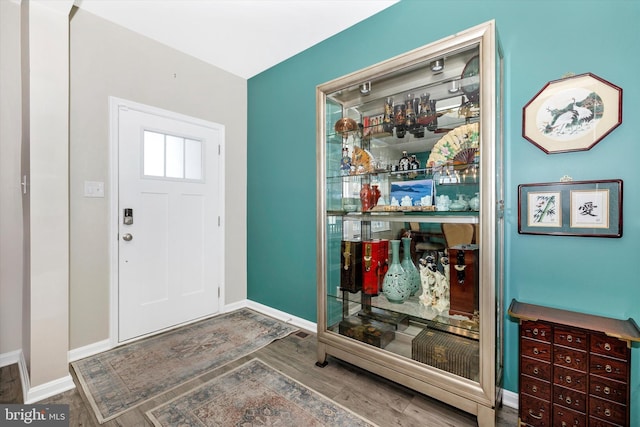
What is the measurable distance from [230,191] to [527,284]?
285cm

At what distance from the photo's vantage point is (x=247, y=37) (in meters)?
2.65

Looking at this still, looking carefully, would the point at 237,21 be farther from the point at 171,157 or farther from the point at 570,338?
the point at 570,338

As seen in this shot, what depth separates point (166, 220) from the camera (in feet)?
9.14

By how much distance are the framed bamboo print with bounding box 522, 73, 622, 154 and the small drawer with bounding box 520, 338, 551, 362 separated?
1.01m

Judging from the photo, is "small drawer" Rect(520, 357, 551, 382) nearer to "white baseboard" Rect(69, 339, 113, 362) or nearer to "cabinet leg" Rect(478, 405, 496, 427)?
"cabinet leg" Rect(478, 405, 496, 427)

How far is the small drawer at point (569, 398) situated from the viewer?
1.33 m

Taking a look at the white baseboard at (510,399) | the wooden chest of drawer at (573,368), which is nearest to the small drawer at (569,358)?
the wooden chest of drawer at (573,368)

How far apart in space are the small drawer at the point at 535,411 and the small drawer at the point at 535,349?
8.4 inches

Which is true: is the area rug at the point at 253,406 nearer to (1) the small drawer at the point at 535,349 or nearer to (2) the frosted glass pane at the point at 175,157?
(1) the small drawer at the point at 535,349

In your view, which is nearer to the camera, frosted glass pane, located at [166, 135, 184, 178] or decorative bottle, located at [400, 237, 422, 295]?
decorative bottle, located at [400, 237, 422, 295]

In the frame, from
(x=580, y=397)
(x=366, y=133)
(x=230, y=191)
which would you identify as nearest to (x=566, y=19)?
(x=366, y=133)

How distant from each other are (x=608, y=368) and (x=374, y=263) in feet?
4.08

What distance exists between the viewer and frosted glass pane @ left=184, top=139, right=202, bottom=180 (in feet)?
9.67

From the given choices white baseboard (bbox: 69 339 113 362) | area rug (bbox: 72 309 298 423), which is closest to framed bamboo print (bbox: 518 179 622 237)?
area rug (bbox: 72 309 298 423)
